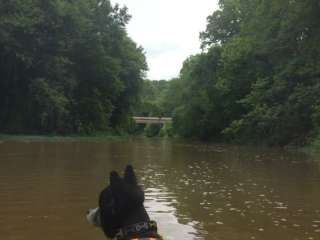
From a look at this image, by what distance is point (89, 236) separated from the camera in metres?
7.53

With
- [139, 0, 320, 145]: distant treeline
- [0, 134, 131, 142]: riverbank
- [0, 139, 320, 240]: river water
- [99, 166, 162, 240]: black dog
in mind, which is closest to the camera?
[99, 166, 162, 240]: black dog

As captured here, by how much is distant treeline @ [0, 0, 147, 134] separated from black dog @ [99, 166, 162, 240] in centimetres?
4040

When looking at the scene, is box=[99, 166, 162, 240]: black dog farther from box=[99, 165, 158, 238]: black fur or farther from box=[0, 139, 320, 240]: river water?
box=[0, 139, 320, 240]: river water

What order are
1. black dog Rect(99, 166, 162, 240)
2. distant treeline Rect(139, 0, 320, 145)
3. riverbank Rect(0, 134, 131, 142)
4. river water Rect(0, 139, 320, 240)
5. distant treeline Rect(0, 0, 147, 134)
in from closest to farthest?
1. black dog Rect(99, 166, 162, 240)
2. river water Rect(0, 139, 320, 240)
3. distant treeline Rect(139, 0, 320, 145)
4. riverbank Rect(0, 134, 131, 142)
5. distant treeline Rect(0, 0, 147, 134)

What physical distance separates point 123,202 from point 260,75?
39916mm

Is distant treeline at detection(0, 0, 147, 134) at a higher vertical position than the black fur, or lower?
higher

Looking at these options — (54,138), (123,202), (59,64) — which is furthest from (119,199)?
(59,64)

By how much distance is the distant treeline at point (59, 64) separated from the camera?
43656 millimetres

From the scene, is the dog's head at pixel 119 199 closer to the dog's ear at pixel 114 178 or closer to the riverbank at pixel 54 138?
the dog's ear at pixel 114 178

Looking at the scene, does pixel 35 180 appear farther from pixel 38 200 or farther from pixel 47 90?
pixel 47 90

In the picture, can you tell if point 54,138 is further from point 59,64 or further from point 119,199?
point 119,199

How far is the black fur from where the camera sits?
332cm

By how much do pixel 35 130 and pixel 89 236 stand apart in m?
39.5

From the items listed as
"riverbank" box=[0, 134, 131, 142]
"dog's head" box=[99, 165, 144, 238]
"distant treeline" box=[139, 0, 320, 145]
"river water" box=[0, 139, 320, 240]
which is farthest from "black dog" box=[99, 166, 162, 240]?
"riverbank" box=[0, 134, 131, 142]
